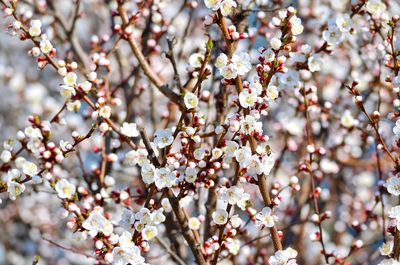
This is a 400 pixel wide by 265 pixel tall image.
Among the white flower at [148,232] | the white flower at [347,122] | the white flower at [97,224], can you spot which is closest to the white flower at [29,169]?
the white flower at [97,224]

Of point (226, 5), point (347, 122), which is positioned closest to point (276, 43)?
point (226, 5)

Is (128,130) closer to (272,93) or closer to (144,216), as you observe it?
(144,216)

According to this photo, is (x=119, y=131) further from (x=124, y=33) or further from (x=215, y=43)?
(x=215, y=43)

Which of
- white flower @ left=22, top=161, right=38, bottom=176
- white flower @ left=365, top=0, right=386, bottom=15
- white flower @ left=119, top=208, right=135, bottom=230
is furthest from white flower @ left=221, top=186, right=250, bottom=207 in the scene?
white flower @ left=365, top=0, right=386, bottom=15

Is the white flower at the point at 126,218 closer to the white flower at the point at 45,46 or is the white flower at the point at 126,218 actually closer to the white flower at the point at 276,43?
the white flower at the point at 45,46

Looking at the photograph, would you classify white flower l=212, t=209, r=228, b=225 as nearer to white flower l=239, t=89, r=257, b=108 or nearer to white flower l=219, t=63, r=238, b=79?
white flower l=239, t=89, r=257, b=108

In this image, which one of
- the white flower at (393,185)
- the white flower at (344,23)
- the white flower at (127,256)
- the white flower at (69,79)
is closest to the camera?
the white flower at (127,256)

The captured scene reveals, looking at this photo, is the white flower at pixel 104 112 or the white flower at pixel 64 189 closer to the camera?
the white flower at pixel 64 189

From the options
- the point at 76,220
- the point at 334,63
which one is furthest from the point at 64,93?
the point at 334,63
